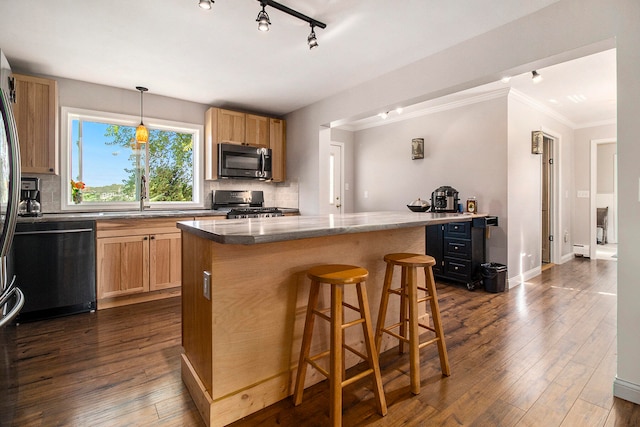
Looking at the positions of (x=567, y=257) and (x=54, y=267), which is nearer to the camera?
(x=54, y=267)

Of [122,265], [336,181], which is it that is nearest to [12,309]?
[122,265]

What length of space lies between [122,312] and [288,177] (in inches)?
108

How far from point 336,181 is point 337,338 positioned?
15.4 ft

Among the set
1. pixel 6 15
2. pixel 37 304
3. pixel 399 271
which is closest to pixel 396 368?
pixel 399 271

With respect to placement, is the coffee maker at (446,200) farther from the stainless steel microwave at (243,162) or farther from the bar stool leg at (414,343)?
the bar stool leg at (414,343)

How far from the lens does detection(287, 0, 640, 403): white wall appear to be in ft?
5.76

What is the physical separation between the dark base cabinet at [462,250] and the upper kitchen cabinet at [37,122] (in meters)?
4.48

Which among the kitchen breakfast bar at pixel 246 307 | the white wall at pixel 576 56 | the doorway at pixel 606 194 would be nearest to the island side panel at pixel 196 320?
the kitchen breakfast bar at pixel 246 307

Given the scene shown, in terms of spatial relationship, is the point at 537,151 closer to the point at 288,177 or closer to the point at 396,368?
the point at 288,177

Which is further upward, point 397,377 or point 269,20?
point 269,20

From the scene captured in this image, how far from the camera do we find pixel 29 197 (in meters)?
3.06

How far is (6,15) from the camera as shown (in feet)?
7.56

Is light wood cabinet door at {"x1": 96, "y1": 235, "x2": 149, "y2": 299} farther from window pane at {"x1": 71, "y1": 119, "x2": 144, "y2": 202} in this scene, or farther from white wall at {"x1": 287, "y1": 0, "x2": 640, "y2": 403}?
white wall at {"x1": 287, "y1": 0, "x2": 640, "y2": 403}

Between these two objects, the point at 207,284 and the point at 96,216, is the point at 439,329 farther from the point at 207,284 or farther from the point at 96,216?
the point at 96,216
